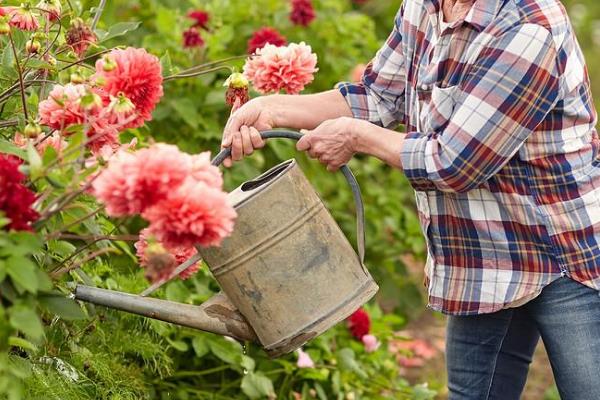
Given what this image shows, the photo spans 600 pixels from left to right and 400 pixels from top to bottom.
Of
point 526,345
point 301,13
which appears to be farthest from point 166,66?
point 301,13

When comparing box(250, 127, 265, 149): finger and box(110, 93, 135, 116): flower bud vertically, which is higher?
box(110, 93, 135, 116): flower bud

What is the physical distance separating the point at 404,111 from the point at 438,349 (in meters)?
2.22

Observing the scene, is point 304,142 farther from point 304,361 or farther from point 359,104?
point 304,361

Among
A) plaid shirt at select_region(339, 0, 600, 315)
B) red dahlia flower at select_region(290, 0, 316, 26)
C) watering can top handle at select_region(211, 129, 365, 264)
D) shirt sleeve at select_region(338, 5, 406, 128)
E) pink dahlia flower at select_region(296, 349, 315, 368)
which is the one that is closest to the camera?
plaid shirt at select_region(339, 0, 600, 315)

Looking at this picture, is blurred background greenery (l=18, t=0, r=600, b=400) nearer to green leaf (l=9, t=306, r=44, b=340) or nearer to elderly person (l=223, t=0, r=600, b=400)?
green leaf (l=9, t=306, r=44, b=340)

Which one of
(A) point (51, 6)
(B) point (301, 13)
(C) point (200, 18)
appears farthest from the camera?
(B) point (301, 13)

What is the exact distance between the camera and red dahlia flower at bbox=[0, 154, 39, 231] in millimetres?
1657

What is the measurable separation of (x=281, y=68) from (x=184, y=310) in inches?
23.5

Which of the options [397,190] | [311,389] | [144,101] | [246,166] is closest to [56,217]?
[144,101]

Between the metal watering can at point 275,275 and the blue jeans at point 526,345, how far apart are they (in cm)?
41

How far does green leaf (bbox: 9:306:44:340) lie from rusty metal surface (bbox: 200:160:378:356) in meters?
0.45

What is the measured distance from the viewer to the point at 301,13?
382cm

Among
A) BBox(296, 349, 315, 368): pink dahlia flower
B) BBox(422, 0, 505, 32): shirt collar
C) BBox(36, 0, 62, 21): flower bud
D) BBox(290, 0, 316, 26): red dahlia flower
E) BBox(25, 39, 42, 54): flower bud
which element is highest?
BBox(36, 0, 62, 21): flower bud

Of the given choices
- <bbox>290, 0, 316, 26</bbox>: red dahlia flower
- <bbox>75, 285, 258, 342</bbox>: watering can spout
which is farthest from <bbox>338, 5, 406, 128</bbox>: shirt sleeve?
<bbox>290, 0, 316, 26</bbox>: red dahlia flower
